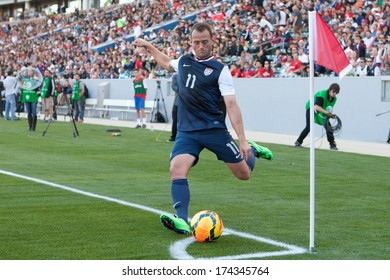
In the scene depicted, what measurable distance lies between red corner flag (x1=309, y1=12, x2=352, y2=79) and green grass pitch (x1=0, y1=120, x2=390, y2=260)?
1.70 m

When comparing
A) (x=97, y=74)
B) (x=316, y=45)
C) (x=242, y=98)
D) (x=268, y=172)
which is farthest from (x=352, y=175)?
(x=97, y=74)

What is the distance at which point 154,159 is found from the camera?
1592 cm

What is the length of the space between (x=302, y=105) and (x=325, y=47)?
56.0 feet

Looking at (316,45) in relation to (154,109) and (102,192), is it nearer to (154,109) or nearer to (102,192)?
(102,192)

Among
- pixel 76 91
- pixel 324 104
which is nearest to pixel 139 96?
pixel 76 91

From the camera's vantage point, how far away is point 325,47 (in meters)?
7.23

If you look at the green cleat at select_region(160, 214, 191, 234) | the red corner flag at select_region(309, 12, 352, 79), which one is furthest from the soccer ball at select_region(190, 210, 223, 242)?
the red corner flag at select_region(309, 12, 352, 79)

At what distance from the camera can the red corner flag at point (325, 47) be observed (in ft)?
23.4

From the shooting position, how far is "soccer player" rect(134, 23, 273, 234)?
25.6 feet

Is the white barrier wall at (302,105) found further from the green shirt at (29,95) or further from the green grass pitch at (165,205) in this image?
the green shirt at (29,95)

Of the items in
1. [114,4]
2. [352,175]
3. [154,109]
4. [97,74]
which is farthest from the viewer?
[114,4]

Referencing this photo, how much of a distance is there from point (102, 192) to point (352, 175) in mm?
4769

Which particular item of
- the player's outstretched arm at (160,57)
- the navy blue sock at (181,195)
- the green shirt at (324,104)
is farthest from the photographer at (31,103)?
the navy blue sock at (181,195)

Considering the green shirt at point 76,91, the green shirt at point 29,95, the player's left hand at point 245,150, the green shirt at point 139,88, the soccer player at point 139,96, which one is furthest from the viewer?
the green shirt at point 76,91
